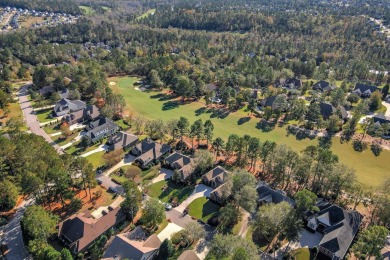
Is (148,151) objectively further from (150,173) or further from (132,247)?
(132,247)

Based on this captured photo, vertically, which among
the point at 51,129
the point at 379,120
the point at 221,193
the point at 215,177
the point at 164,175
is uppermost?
the point at 221,193

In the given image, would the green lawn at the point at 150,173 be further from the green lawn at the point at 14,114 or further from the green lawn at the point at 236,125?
the green lawn at the point at 14,114

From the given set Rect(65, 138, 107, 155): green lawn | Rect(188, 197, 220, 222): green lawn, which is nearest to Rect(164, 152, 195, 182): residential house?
Rect(188, 197, 220, 222): green lawn

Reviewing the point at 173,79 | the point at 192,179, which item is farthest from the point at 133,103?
the point at 192,179

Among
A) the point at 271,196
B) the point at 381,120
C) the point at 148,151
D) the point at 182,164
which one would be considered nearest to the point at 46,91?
the point at 148,151

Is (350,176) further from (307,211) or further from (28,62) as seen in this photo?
(28,62)

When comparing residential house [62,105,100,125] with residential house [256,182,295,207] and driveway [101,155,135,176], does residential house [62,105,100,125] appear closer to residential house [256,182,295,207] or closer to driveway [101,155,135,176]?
driveway [101,155,135,176]
